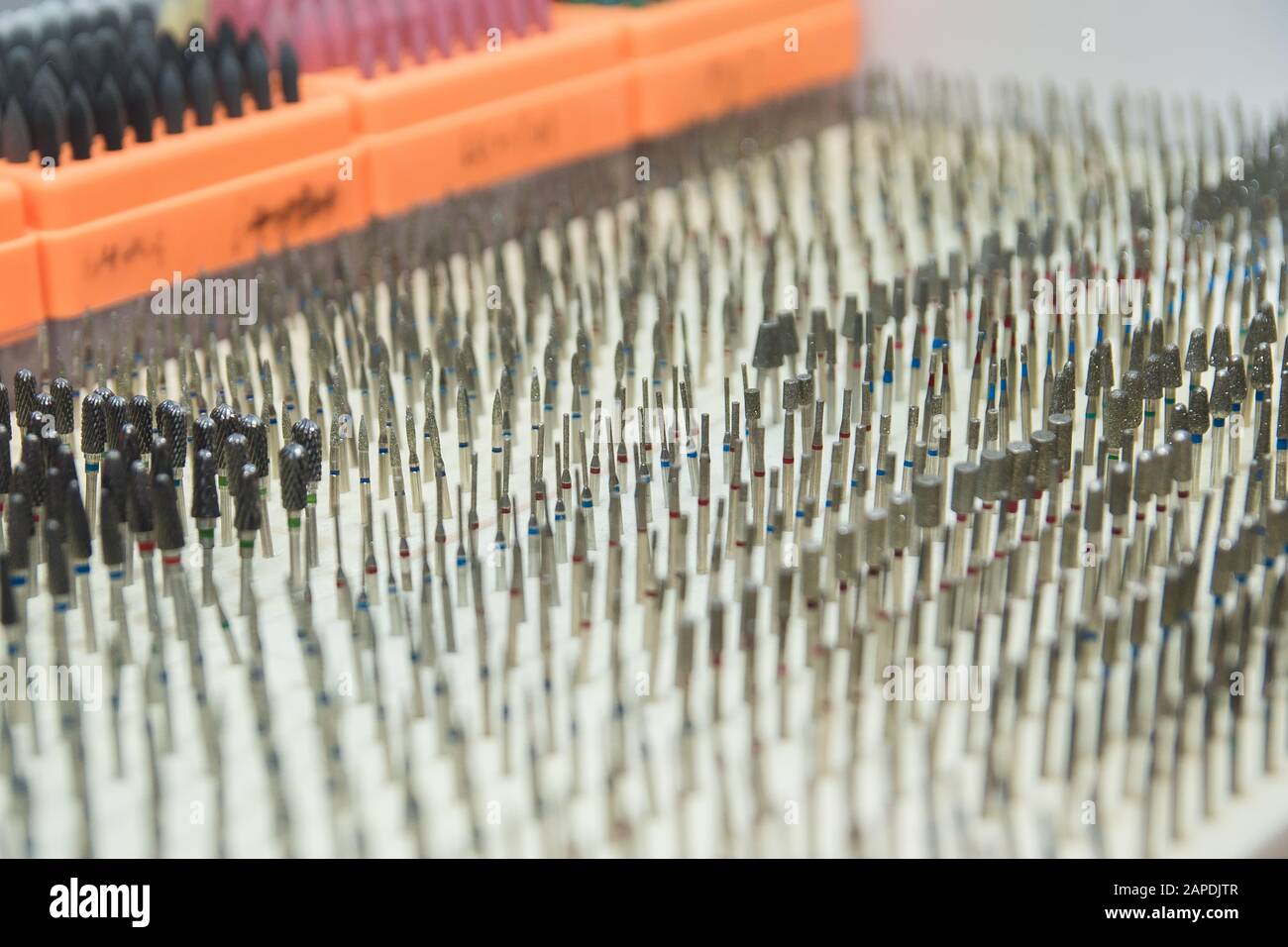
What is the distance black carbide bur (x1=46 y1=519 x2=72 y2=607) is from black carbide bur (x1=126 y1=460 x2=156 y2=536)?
364 mm

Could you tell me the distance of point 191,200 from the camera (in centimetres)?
969

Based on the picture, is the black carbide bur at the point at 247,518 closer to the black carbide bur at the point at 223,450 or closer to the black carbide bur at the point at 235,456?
the black carbide bur at the point at 235,456

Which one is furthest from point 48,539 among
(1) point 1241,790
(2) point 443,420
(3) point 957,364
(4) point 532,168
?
(4) point 532,168

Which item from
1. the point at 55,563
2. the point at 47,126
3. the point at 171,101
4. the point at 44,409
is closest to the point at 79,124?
the point at 47,126

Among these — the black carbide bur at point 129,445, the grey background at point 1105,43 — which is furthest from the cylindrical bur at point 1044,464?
the grey background at point 1105,43

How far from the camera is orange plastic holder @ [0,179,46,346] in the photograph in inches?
354

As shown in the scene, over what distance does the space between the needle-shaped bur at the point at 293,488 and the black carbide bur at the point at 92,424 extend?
894 millimetres

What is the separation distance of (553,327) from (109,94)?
2525mm

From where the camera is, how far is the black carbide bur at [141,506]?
22.3 ft

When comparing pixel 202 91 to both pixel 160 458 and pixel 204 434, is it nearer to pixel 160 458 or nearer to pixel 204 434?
pixel 204 434

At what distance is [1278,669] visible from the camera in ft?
21.0

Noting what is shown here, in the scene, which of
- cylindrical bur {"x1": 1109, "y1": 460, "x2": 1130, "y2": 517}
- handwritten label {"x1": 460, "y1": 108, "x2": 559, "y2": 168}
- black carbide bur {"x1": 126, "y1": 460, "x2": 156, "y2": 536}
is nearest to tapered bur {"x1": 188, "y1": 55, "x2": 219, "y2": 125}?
handwritten label {"x1": 460, "y1": 108, "x2": 559, "y2": 168}

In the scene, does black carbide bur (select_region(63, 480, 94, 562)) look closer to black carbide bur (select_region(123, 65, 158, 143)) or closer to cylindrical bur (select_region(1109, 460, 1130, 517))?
black carbide bur (select_region(123, 65, 158, 143))
